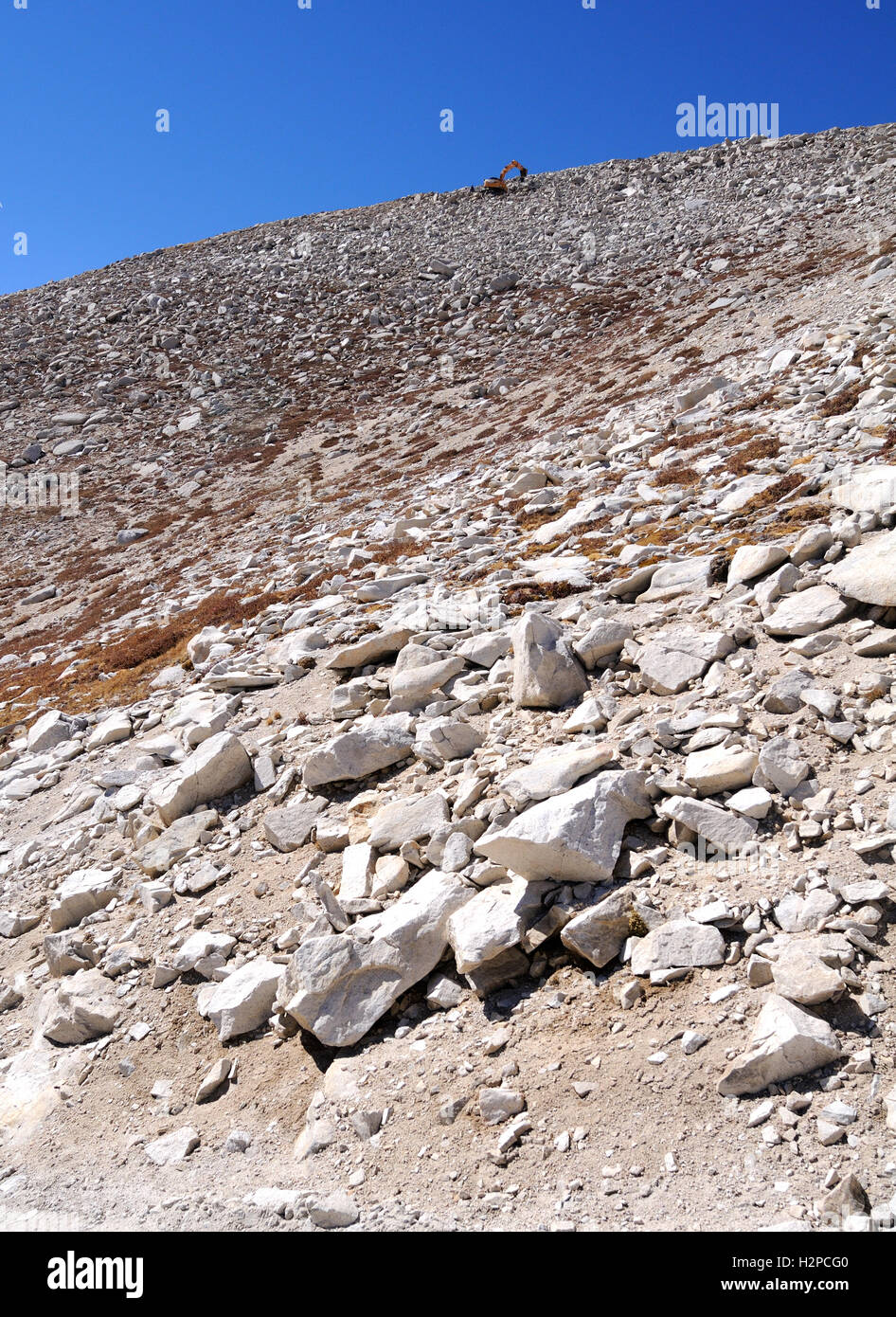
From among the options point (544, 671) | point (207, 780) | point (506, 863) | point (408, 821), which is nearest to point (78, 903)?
point (207, 780)

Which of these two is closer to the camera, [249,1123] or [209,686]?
[249,1123]

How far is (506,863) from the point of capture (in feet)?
20.8

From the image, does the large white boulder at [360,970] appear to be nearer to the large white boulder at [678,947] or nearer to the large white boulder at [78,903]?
the large white boulder at [678,947]

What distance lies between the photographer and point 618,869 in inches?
242

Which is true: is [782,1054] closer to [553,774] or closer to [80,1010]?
[553,774]

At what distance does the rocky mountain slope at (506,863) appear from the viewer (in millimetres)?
4676

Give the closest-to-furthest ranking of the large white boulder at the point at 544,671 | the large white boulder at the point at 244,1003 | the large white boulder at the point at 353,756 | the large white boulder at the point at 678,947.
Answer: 1. the large white boulder at the point at 678,947
2. the large white boulder at the point at 244,1003
3. the large white boulder at the point at 544,671
4. the large white boulder at the point at 353,756

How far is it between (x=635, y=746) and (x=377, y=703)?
366 cm

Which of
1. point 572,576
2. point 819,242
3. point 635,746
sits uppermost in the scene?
point 819,242

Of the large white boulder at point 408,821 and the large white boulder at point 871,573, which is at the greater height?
the large white boulder at point 871,573

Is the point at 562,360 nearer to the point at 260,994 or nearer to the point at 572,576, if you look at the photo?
the point at 572,576

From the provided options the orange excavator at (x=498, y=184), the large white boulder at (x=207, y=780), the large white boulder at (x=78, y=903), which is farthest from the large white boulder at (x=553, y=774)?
the orange excavator at (x=498, y=184)

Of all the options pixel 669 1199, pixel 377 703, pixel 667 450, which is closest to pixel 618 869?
pixel 669 1199

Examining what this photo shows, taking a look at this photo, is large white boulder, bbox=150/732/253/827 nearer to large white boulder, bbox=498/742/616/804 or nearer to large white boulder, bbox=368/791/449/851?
large white boulder, bbox=368/791/449/851
